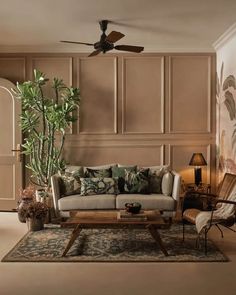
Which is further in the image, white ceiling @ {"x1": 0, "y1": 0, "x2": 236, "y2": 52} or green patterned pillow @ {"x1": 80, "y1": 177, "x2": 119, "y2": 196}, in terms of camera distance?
→ green patterned pillow @ {"x1": 80, "y1": 177, "x2": 119, "y2": 196}

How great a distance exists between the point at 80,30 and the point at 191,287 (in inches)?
155

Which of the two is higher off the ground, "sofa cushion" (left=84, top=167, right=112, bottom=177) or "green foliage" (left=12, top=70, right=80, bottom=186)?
"green foliage" (left=12, top=70, right=80, bottom=186)

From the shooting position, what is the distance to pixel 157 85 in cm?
691

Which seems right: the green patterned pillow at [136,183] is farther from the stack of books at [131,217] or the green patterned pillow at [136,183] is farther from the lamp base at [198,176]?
the stack of books at [131,217]

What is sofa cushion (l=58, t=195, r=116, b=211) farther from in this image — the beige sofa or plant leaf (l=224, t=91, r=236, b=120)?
plant leaf (l=224, t=91, r=236, b=120)

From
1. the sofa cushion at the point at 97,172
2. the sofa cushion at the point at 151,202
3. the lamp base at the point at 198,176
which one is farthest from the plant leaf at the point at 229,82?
the sofa cushion at the point at 97,172

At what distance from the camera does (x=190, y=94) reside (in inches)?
272

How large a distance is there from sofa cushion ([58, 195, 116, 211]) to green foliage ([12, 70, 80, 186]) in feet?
3.07

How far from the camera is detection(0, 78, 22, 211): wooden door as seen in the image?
6.70 meters

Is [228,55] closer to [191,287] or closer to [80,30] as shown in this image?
[80,30]

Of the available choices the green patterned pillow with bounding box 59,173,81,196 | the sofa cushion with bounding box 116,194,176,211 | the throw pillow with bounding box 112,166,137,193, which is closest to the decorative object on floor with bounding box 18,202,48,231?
the green patterned pillow with bounding box 59,173,81,196

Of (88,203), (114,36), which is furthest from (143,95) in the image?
(88,203)

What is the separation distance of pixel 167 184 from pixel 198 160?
3.16 feet

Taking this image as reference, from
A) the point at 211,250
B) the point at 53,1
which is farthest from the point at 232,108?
the point at 53,1
